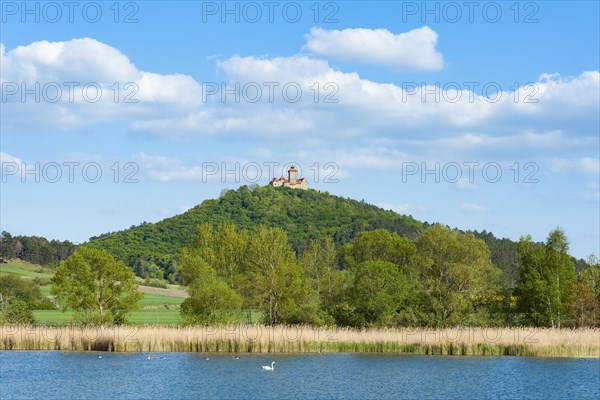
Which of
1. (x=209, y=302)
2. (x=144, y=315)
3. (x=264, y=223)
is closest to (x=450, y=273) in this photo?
(x=209, y=302)

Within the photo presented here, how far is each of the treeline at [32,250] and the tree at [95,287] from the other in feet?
322

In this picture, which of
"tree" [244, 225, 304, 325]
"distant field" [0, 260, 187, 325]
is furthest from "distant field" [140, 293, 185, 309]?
"tree" [244, 225, 304, 325]

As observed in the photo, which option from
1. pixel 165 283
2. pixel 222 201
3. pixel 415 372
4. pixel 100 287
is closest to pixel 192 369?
pixel 415 372

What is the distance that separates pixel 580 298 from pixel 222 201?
96101 millimetres

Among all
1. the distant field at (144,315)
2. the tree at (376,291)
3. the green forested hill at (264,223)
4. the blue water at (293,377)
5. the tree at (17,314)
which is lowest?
the distant field at (144,315)

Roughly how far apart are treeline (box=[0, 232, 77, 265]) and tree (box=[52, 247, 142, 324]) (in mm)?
98144

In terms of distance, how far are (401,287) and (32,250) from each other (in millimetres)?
116247

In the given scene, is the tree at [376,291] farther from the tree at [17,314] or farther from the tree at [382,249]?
the tree at [17,314]

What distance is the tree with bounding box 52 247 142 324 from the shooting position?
5938 centimetres

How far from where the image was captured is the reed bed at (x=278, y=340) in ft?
164

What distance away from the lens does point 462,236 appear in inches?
2554

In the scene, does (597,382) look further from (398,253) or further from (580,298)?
(398,253)

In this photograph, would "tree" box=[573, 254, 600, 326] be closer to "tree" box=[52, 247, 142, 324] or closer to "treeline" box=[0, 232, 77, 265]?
"tree" box=[52, 247, 142, 324]

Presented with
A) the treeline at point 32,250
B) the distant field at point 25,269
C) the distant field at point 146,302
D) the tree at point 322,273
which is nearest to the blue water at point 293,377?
the tree at point 322,273
